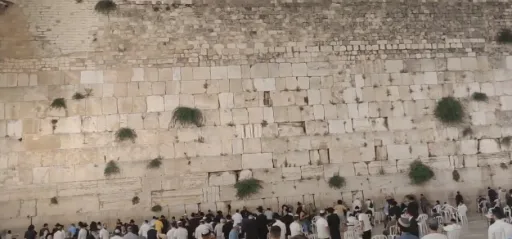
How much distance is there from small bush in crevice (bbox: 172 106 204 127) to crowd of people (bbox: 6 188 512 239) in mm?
2300

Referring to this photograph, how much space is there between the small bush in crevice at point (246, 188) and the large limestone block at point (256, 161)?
1.29 feet

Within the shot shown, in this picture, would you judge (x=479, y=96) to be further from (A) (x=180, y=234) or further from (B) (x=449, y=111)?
(A) (x=180, y=234)

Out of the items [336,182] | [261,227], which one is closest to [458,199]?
[336,182]

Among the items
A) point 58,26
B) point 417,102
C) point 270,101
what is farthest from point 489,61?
point 58,26

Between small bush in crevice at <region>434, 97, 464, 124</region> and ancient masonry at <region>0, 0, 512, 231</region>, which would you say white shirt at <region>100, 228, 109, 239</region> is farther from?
small bush in crevice at <region>434, 97, 464, 124</region>

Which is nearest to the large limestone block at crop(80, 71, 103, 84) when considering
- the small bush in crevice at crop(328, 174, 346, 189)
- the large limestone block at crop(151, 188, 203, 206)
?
the large limestone block at crop(151, 188, 203, 206)

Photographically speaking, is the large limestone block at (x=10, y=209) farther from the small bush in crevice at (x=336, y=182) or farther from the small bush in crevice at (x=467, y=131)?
the small bush in crevice at (x=467, y=131)

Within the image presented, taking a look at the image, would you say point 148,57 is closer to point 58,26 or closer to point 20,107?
point 58,26

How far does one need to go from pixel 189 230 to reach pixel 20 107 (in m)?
5.27

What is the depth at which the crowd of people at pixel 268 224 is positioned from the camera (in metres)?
8.40

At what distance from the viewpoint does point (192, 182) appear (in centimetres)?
1176

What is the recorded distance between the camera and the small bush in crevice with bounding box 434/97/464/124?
13016 millimetres

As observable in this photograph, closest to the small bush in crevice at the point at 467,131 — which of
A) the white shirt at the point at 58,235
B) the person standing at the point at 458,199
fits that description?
the person standing at the point at 458,199

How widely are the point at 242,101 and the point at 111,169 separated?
368 cm
